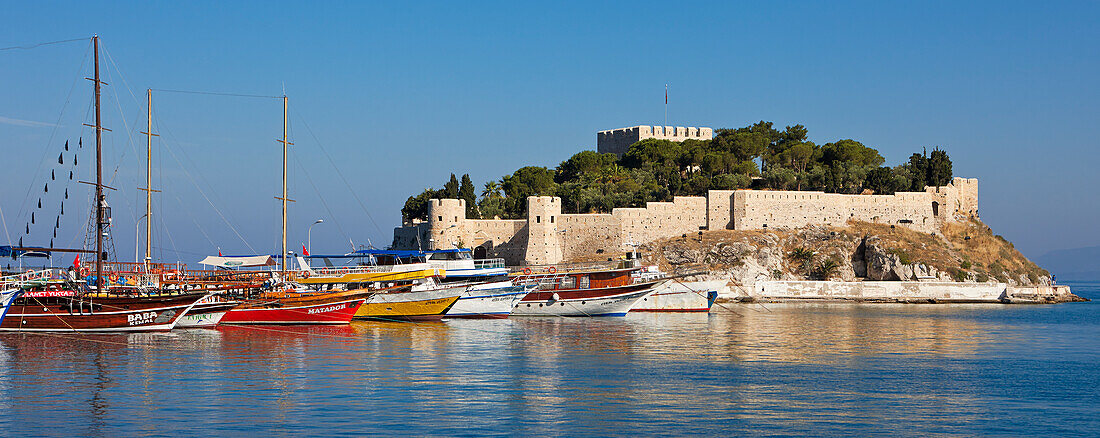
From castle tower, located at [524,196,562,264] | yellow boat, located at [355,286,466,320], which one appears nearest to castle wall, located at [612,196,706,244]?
castle tower, located at [524,196,562,264]

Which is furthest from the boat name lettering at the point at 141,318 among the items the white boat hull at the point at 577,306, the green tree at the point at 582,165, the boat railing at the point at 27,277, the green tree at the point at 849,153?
the green tree at the point at 849,153

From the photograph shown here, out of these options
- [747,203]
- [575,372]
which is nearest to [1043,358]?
[575,372]

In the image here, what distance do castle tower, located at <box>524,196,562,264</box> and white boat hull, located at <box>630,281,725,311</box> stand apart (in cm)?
1026

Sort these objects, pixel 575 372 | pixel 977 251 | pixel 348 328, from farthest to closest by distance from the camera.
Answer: pixel 977 251 < pixel 348 328 < pixel 575 372

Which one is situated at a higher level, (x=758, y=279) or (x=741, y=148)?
(x=741, y=148)

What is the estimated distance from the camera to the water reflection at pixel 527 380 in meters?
16.7

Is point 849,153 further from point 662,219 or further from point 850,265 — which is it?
point 662,219

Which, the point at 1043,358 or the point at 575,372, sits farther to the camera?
the point at 1043,358

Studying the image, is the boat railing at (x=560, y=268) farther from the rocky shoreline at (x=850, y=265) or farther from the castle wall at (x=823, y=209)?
the castle wall at (x=823, y=209)

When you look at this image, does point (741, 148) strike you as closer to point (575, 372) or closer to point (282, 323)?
point (282, 323)

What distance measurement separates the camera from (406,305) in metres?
37.0

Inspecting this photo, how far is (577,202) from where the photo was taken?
64562 mm

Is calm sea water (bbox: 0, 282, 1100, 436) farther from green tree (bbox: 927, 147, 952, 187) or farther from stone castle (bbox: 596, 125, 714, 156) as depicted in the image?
stone castle (bbox: 596, 125, 714, 156)

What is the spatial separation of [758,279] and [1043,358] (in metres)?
28.3
